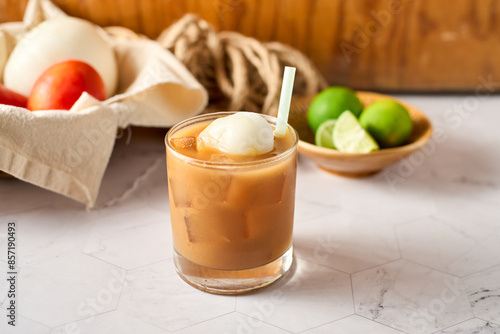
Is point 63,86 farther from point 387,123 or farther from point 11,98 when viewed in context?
point 387,123

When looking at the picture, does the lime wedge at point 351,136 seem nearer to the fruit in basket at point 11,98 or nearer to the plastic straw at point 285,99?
the plastic straw at point 285,99

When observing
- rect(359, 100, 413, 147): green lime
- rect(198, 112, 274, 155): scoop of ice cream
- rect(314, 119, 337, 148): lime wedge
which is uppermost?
rect(198, 112, 274, 155): scoop of ice cream

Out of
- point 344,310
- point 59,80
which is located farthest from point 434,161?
point 59,80

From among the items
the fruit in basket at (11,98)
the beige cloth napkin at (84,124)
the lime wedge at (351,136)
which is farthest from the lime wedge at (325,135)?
the fruit in basket at (11,98)

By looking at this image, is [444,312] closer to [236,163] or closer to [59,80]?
[236,163]

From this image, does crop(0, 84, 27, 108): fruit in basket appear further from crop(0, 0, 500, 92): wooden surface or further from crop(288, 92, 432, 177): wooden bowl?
crop(288, 92, 432, 177): wooden bowl

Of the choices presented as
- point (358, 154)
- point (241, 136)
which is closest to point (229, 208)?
point (241, 136)

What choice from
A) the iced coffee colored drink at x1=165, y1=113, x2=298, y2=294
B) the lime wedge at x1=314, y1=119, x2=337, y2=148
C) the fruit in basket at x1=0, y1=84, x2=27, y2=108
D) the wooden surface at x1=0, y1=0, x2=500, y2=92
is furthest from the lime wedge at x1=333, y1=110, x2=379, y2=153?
the fruit in basket at x1=0, y1=84, x2=27, y2=108
